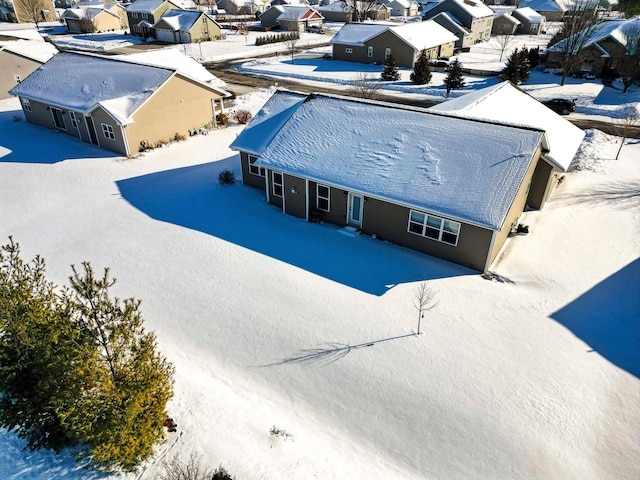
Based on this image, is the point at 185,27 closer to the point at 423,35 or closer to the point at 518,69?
the point at 423,35

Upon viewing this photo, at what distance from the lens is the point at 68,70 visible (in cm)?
3544

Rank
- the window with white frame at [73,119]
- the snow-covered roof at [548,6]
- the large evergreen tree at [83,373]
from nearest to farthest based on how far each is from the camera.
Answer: the large evergreen tree at [83,373]
the window with white frame at [73,119]
the snow-covered roof at [548,6]

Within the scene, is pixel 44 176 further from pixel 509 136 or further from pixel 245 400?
pixel 509 136

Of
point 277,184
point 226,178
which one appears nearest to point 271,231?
point 277,184

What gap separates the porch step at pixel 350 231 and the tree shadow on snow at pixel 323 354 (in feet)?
23.1

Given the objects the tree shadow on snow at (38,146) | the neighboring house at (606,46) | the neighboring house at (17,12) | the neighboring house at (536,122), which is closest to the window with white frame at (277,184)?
the neighboring house at (536,122)

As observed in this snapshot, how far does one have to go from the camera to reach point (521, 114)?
996 inches

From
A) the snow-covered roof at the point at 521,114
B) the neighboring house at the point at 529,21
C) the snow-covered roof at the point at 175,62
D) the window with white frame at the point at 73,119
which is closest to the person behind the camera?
the snow-covered roof at the point at 521,114

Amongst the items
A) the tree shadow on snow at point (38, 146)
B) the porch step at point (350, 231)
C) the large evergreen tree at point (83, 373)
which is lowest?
the tree shadow on snow at point (38, 146)

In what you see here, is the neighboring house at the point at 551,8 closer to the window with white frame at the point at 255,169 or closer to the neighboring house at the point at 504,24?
the neighboring house at the point at 504,24

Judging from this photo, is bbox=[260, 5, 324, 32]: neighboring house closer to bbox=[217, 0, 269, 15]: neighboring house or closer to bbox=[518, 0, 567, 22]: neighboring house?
bbox=[217, 0, 269, 15]: neighboring house

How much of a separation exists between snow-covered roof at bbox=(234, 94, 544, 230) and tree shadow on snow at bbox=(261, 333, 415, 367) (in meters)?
6.96

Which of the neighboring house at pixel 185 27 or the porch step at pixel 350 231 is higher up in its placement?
the neighboring house at pixel 185 27

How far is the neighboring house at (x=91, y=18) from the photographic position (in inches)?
3182
